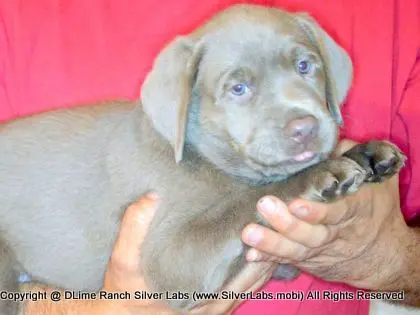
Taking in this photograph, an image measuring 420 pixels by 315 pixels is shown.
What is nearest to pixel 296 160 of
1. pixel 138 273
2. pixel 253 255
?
pixel 253 255

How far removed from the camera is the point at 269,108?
67.5 inches

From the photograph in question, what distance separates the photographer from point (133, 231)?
184 cm

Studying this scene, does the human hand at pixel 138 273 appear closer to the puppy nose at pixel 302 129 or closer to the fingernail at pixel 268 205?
the fingernail at pixel 268 205

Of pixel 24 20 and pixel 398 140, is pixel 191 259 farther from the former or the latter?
pixel 24 20

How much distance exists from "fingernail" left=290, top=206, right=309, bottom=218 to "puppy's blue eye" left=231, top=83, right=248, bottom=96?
1.00ft

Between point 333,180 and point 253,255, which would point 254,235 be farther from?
point 333,180

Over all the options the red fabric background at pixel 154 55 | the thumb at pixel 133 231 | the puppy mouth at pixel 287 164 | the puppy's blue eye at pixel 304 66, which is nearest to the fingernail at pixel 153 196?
the thumb at pixel 133 231

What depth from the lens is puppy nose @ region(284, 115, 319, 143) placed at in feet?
5.40

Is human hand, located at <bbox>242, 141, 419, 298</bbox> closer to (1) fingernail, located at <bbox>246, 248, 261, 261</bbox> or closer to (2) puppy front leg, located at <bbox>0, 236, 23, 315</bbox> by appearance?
(1) fingernail, located at <bbox>246, 248, 261, 261</bbox>

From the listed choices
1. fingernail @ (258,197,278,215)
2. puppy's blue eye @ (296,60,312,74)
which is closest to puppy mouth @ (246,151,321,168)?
fingernail @ (258,197,278,215)

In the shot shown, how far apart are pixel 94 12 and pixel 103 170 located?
0.73 meters

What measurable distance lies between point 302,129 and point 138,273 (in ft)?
1.90

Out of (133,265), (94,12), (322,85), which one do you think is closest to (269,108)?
(322,85)

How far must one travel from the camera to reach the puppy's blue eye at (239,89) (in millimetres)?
1751
